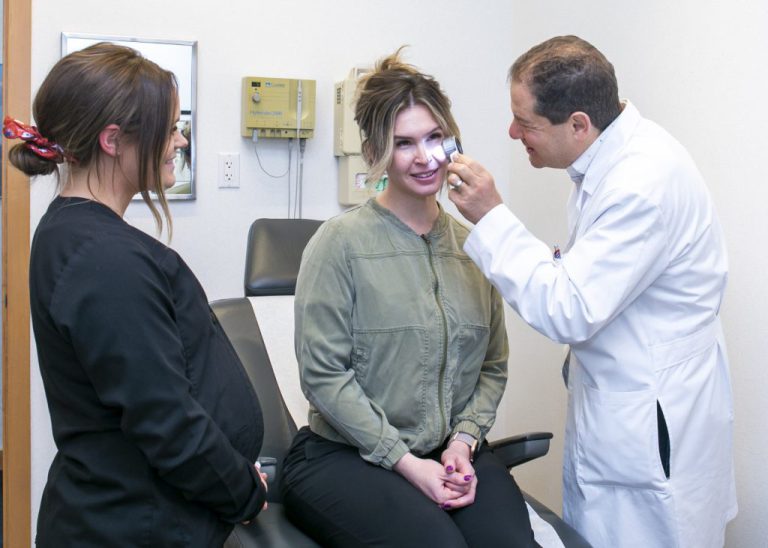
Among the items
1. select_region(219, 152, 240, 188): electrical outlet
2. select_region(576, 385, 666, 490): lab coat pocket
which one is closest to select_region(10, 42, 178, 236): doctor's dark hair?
select_region(576, 385, 666, 490): lab coat pocket

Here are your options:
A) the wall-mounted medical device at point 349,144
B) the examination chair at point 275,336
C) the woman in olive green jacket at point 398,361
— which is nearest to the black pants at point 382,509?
the woman in olive green jacket at point 398,361

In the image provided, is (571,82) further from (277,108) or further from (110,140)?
(277,108)

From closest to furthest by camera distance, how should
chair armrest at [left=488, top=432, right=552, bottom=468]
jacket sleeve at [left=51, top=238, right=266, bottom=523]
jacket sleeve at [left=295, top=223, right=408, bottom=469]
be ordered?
jacket sleeve at [left=51, top=238, right=266, bottom=523]
jacket sleeve at [left=295, top=223, right=408, bottom=469]
chair armrest at [left=488, top=432, right=552, bottom=468]

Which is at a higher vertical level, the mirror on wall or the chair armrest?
the mirror on wall

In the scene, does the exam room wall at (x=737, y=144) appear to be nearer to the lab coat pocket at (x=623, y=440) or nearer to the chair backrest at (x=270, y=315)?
the lab coat pocket at (x=623, y=440)

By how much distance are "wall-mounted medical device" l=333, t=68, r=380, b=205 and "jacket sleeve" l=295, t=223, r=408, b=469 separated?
1.03 meters

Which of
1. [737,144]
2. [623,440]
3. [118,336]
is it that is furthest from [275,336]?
[737,144]

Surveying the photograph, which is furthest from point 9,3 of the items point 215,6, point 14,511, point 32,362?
point 14,511

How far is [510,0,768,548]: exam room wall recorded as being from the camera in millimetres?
1805

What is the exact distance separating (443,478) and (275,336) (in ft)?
2.36

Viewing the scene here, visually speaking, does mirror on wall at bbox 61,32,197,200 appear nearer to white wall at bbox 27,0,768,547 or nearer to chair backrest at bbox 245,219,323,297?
white wall at bbox 27,0,768,547

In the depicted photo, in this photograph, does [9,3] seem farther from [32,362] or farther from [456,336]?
[456,336]

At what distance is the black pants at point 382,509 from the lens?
1384 millimetres

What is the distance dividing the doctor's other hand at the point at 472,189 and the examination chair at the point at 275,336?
0.53 metres
